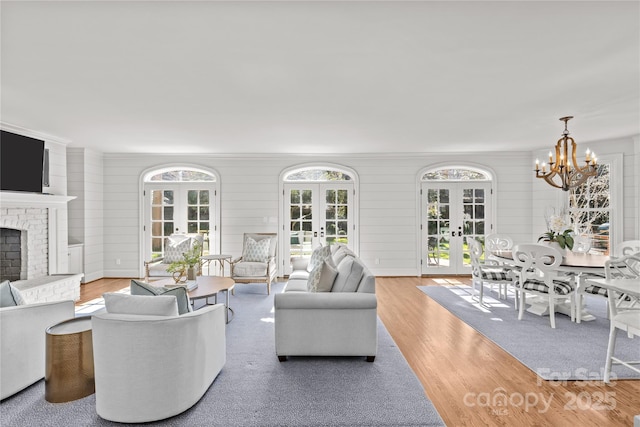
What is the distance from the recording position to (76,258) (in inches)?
238

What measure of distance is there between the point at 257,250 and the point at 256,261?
203 millimetres

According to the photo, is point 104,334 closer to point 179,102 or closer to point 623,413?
point 179,102

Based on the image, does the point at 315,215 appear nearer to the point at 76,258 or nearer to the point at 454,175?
the point at 454,175

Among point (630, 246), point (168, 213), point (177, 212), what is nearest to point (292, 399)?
point (630, 246)

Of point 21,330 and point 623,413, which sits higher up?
point 21,330

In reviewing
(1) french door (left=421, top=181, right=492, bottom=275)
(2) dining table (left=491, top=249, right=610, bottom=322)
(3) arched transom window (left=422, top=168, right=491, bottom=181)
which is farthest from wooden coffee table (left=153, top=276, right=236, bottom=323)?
(3) arched transom window (left=422, top=168, right=491, bottom=181)

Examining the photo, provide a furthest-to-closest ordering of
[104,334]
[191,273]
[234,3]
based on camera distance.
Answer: [191,273]
[104,334]
[234,3]

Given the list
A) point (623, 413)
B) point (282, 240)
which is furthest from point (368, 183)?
point (623, 413)

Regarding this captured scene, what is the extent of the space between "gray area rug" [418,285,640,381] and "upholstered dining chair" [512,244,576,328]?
8.1 inches

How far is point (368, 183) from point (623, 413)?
5153 millimetres

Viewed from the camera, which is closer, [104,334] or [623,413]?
[104,334]

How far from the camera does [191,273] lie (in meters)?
4.26

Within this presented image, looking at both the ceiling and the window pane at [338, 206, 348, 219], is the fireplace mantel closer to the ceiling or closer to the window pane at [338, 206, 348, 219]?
the ceiling

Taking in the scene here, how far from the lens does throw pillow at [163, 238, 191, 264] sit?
586 centimetres
